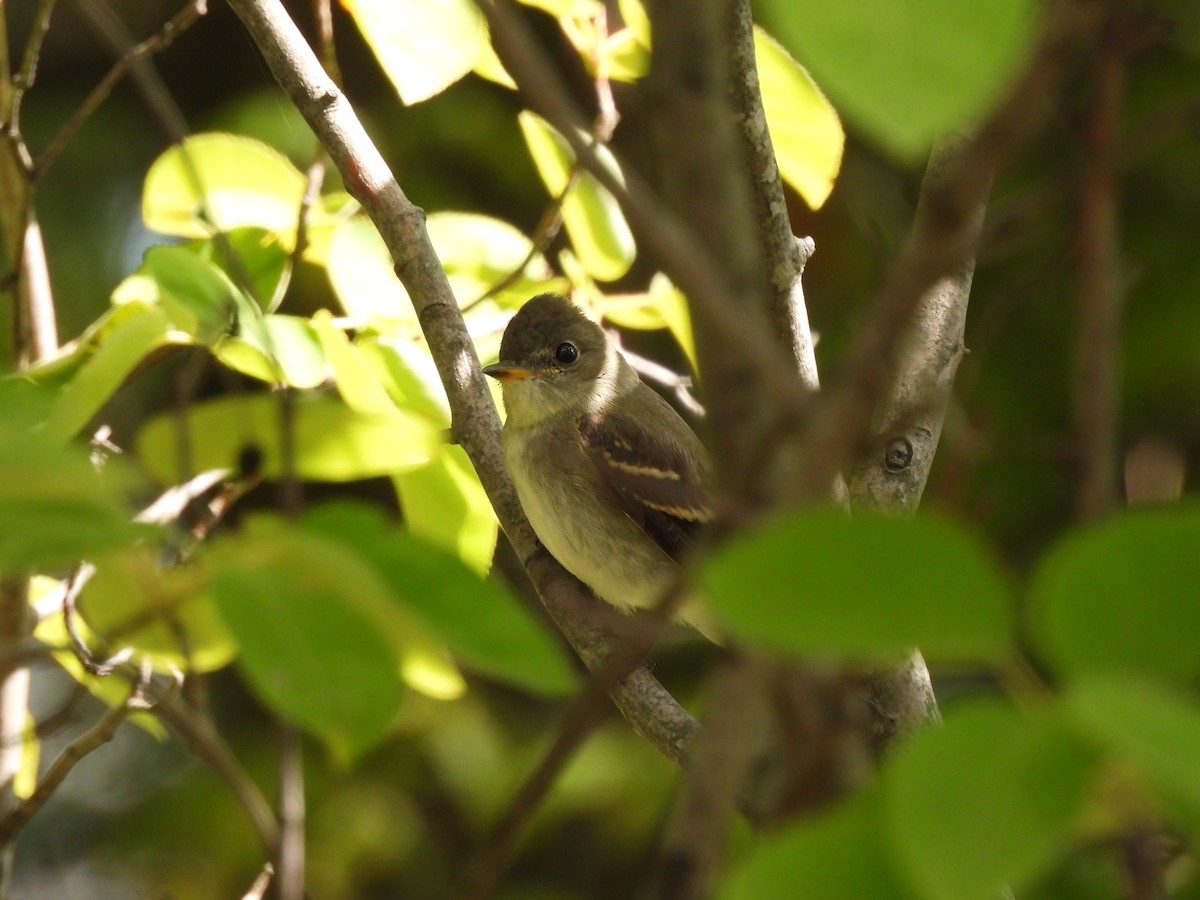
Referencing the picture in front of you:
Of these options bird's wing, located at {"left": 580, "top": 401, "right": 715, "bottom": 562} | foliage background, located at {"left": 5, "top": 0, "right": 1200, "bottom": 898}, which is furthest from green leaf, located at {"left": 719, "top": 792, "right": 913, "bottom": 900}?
foliage background, located at {"left": 5, "top": 0, "right": 1200, "bottom": 898}

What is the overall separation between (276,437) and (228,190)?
4.56 feet

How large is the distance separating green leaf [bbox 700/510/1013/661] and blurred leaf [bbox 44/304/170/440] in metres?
0.83

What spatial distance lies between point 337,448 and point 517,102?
5019 mm

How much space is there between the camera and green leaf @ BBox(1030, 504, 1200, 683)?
0.72 m

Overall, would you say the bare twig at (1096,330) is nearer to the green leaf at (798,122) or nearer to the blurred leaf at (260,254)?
the green leaf at (798,122)

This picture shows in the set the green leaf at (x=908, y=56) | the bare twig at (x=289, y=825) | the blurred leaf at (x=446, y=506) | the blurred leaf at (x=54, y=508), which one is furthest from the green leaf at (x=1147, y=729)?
the blurred leaf at (x=446, y=506)

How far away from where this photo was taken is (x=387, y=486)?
5734 mm

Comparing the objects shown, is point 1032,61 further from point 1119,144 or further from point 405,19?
point 405,19

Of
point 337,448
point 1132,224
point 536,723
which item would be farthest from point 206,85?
point 337,448

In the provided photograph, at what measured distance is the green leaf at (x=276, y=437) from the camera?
1201 millimetres

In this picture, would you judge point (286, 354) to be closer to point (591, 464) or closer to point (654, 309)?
point (654, 309)

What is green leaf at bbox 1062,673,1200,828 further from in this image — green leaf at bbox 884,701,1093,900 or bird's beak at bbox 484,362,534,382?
bird's beak at bbox 484,362,534,382

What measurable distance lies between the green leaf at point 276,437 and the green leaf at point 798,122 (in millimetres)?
1228

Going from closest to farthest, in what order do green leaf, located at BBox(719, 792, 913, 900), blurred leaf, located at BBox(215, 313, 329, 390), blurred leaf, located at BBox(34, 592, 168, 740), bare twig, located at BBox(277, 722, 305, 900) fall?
1. green leaf, located at BBox(719, 792, 913, 900)
2. bare twig, located at BBox(277, 722, 305, 900)
3. blurred leaf, located at BBox(215, 313, 329, 390)
4. blurred leaf, located at BBox(34, 592, 168, 740)
